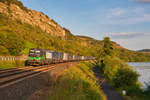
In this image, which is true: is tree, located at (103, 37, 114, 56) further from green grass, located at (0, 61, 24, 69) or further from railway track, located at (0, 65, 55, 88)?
railway track, located at (0, 65, 55, 88)

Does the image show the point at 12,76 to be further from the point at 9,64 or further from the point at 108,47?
the point at 108,47

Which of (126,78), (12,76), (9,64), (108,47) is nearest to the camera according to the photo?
(12,76)

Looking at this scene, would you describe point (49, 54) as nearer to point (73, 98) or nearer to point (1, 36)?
point (1, 36)

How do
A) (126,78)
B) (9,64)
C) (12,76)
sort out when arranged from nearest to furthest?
1. (12,76)
2. (9,64)
3. (126,78)

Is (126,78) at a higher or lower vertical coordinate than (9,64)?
lower

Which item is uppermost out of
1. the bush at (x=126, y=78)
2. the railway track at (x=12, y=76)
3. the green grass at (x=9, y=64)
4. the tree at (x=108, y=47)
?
the tree at (x=108, y=47)

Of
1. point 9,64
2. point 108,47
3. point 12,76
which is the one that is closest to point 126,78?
point 9,64

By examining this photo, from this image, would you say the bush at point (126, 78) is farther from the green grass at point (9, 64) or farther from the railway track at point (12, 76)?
the railway track at point (12, 76)

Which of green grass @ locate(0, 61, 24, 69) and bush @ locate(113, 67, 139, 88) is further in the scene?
bush @ locate(113, 67, 139, 88)

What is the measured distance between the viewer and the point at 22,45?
147ft

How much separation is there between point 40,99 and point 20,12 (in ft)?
516

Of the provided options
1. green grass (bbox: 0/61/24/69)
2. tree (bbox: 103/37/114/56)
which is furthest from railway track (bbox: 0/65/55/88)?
tree (bbox: 103/37/114/56)

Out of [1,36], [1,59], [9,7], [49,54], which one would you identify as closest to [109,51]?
[49,54]

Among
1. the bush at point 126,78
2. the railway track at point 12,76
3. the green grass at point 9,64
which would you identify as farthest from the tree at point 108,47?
the railway track at point 12,76
